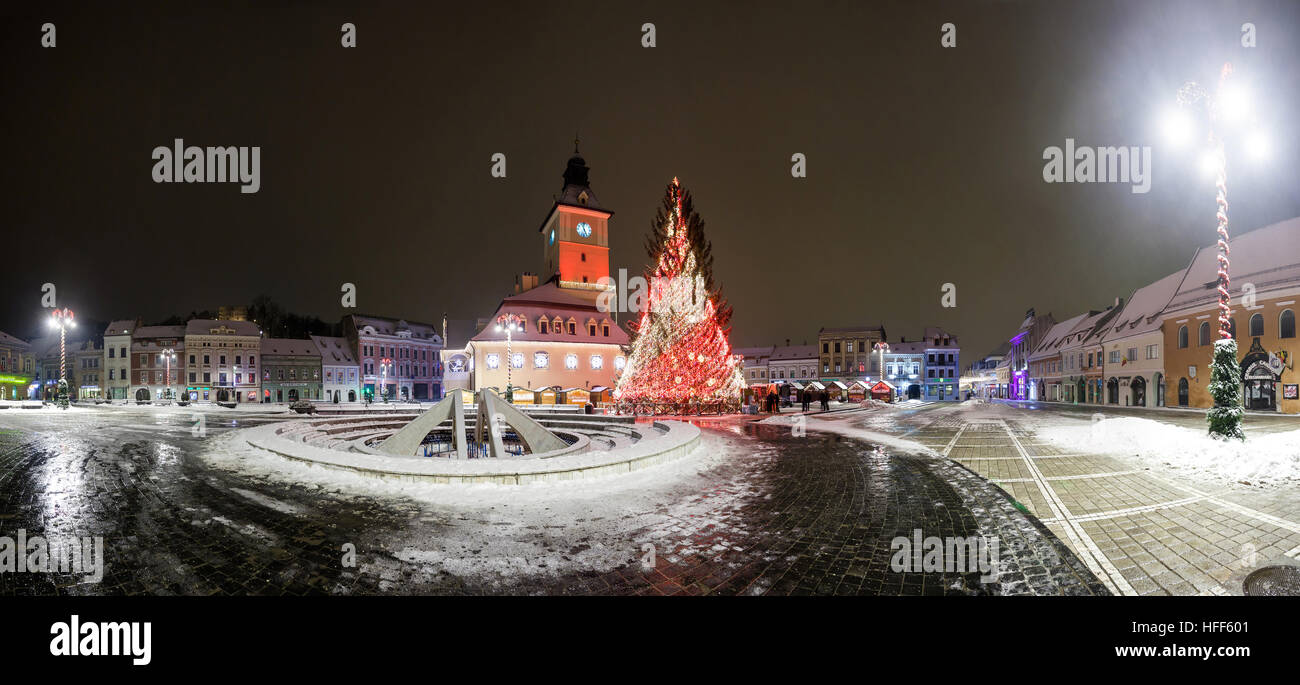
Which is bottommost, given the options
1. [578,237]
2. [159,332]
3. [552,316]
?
[159,332]

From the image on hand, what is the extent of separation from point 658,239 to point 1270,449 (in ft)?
75.6

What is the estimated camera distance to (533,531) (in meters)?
5.94

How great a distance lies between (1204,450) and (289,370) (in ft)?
291

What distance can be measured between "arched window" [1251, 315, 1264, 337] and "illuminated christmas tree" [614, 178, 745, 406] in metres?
33.7

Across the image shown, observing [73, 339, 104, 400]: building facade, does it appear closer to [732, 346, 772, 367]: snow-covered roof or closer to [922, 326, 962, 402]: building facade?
[732, 346, 772, 367]: snow-covered roof

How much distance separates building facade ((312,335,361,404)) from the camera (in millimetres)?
72250

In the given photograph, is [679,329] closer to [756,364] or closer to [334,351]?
[334,351]

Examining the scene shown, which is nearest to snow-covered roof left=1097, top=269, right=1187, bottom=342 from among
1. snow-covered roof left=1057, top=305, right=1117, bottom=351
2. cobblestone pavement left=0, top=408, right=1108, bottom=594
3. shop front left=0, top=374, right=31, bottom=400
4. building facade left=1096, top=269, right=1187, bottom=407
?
building facade left=1096, top=269, right=1187, bottom=407

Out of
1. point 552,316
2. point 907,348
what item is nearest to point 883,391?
point 907,348

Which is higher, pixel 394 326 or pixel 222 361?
pixel 394 326

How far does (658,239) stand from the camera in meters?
27.8

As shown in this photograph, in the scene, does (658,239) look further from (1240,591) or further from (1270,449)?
(1240,591)

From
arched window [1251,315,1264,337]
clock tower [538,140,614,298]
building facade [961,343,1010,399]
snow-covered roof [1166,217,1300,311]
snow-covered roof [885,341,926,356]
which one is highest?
clock tower [538,140,614,298]
